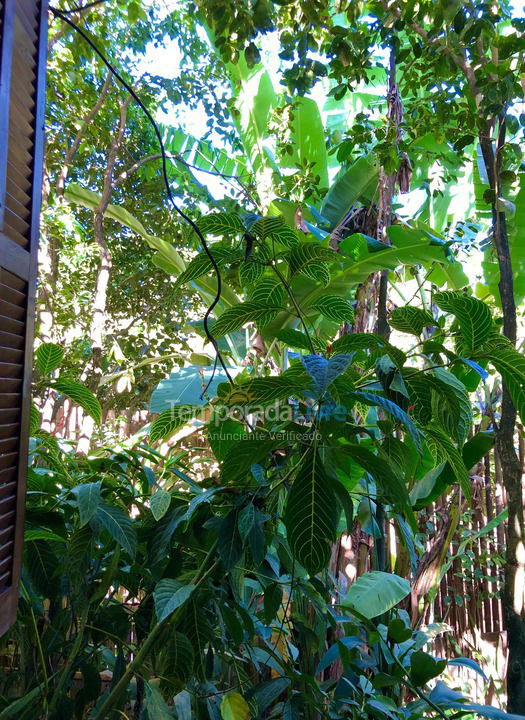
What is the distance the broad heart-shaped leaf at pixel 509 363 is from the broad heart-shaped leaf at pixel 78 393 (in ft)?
1.89

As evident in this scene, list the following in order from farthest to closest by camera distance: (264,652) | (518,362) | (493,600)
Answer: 1. (493,600)
2. (264,652)
3. (518,362)

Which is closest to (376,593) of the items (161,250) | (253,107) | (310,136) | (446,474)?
(446,474)

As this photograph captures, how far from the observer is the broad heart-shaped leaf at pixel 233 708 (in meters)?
0.67

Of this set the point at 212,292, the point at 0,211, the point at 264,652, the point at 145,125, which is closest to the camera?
the point at 0,211

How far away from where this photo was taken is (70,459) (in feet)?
3.12

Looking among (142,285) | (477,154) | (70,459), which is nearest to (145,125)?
(142,285)

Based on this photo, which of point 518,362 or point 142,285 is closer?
point 518,362

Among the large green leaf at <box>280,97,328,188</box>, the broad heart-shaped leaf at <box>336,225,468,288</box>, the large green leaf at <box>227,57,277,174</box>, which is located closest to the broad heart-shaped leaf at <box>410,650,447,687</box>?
the broad heart-shaped leaf at <box>336,225,468,288</box>

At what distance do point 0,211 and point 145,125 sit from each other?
3452 millimetres

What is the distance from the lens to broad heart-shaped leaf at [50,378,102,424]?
2.79 feet

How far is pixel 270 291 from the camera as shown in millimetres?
886

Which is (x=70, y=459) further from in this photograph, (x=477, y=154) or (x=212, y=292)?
(x=477, y=154)

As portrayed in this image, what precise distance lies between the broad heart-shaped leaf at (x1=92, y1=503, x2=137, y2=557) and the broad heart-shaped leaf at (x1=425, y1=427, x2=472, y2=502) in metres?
0.41

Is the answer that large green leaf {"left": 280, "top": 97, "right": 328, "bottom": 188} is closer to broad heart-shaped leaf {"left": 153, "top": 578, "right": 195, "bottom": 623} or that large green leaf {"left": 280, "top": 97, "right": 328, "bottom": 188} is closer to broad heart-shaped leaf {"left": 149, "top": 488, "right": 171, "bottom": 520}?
broad heart-shaped leaf {"left": 149, "top": 488, "right": 171, "bottom": 520}
